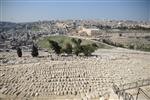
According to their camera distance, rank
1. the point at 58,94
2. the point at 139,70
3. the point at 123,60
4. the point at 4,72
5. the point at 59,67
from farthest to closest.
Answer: the point at 123,60
the point at 139,70
the point at 59,67
the point at 4,72
the point at 58,94

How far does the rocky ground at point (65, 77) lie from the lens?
25.5m

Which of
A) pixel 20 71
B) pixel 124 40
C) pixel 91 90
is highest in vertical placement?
pixel 20 71

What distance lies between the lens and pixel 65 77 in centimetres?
2897

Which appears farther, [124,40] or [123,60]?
[124,40]

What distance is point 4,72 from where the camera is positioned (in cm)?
2944

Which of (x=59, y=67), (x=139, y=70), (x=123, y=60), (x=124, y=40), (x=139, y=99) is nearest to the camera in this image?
(x=139, y=99)

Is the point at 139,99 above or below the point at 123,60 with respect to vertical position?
above

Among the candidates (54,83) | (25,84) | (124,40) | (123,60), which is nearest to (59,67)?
(54,83)

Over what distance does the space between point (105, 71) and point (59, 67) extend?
720cm

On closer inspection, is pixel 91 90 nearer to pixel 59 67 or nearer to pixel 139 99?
pixel 59 67

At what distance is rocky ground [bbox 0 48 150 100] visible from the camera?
25.5 m

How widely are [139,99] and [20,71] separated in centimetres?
1895

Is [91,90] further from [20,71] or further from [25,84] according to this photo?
[20,71]

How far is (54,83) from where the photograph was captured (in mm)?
27734
